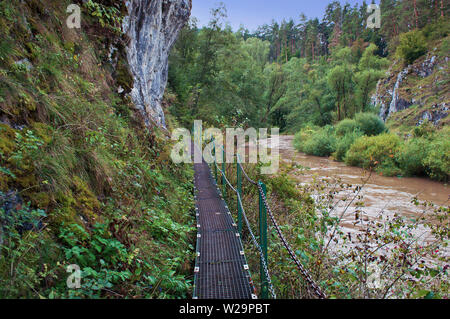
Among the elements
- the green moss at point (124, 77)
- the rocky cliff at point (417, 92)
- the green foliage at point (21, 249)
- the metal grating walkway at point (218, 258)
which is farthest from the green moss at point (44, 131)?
the rocky cliff at point (417, 92)

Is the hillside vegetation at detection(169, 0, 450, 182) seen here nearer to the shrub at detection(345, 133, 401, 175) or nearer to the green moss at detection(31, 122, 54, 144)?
the shrub at detection(345, 133, 401, 175)

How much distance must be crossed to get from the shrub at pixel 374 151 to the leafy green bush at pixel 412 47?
74.4 ft

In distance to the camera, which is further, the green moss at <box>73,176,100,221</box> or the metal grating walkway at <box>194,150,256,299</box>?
the metal grating walkway at <box>194,150,256,299</box>

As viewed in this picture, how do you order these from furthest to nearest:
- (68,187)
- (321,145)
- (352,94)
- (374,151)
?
(352,94) → (321,145) → (374,151) → (68,187)

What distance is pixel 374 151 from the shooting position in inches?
699

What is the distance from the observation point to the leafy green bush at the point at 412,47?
33.5 m

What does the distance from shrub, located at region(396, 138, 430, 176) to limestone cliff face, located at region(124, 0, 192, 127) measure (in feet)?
44.9

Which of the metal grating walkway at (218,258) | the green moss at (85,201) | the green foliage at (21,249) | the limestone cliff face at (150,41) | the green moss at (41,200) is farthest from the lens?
the limestone cliff face at (150,41)

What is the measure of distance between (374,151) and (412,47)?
25012 mm

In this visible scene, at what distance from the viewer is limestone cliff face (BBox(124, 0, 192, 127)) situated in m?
7.75

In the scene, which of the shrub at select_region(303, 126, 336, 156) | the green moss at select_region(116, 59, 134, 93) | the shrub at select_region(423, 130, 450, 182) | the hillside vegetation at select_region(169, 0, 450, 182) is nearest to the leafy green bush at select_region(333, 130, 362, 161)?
the hillside vegetation at select_region(169, 0, 450, 182)

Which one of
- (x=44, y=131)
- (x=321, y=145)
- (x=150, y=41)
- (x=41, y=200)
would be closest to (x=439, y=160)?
(x=321, y=145)

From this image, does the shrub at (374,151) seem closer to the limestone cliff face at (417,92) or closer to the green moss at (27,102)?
the limestone cliff face at (417,92)

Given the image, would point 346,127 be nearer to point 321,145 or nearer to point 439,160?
point 321,145
